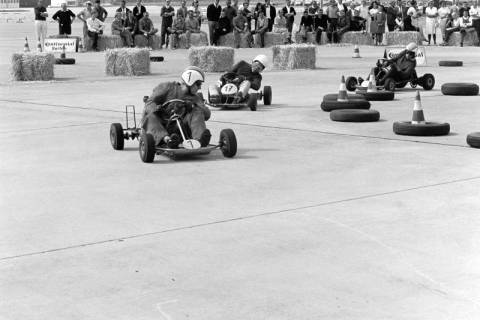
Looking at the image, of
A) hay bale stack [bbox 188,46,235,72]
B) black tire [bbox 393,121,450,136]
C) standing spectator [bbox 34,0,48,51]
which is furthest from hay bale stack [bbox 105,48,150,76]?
black tire [bbox 393,121,450,136]

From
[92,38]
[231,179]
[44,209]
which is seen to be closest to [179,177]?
[231,179]

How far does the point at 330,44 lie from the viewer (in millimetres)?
37469

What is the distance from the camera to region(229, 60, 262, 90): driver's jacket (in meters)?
15.5

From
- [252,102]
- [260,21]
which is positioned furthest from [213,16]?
[252,102]

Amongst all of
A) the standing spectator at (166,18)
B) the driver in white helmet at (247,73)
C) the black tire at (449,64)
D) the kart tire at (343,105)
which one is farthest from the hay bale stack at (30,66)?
the standing spectator at (166,18)

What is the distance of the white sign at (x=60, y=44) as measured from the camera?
30922 mm

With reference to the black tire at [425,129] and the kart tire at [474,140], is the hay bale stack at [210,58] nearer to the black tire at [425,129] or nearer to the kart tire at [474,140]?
the black tire at [425,129]

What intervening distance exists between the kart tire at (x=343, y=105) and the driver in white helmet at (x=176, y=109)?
4.37 metres

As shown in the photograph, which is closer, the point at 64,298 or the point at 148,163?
the point at 64,298

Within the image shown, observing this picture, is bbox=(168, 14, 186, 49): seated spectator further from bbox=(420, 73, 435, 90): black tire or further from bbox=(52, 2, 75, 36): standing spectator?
bbox=(420, 73, 435, 90): black tire

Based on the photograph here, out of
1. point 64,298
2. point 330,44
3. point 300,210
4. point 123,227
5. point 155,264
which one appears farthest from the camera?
point 330,44

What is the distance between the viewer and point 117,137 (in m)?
11.1

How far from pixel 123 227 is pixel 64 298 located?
1826 millimetres

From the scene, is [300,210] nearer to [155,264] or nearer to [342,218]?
[342,218]
